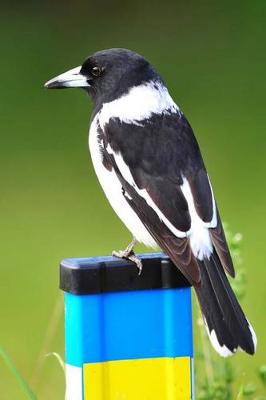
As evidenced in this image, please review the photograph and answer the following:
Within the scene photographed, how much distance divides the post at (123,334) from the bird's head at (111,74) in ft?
3.77

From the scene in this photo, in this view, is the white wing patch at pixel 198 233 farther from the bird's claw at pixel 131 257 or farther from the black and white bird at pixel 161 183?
the bird's claw at pixel 131 257

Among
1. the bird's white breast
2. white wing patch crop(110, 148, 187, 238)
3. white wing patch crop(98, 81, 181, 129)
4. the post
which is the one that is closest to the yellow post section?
the post

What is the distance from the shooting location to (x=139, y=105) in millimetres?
4395

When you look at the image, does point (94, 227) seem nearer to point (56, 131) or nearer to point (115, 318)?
point (56, 131)

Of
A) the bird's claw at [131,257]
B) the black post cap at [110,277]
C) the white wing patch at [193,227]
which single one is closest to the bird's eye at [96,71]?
the white wing patch at [193,227]

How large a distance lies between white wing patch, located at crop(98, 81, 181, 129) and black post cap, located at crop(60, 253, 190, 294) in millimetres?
869

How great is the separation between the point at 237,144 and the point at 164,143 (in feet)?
15.8

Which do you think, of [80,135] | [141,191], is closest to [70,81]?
[141,191]

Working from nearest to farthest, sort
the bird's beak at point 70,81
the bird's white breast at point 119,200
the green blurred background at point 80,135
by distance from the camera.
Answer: the bird's white breast at point 119,200
the bird's beak at point 70,81
the green blurred background at point 80,135

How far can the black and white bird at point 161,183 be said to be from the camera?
12.5 ft

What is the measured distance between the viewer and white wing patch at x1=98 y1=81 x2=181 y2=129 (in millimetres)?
4324

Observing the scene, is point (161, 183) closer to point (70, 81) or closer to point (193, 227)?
point (193, 227)

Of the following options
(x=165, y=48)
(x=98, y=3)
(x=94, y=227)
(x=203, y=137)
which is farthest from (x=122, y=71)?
(x=98, y=3)

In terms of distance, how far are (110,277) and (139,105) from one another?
3.52 ft
